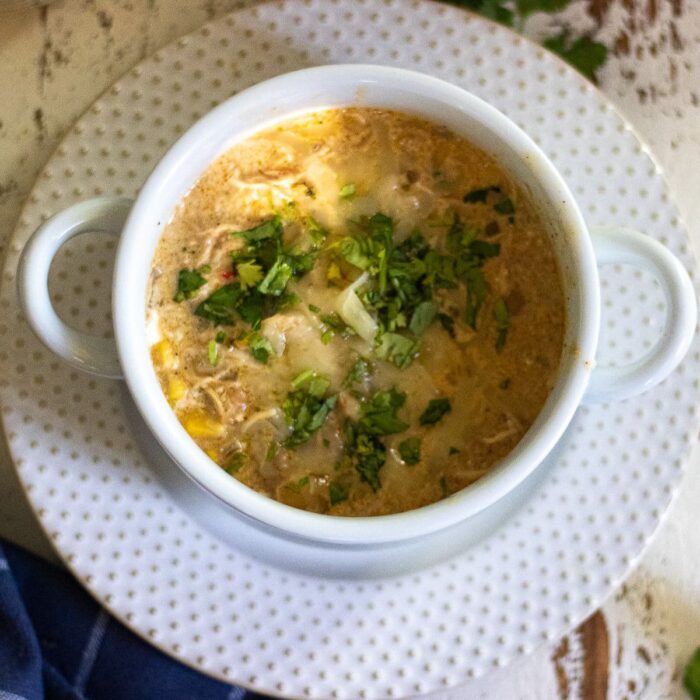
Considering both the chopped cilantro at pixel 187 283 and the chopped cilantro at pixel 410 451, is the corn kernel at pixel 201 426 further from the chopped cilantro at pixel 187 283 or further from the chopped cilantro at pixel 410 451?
the chopped cilantro at pixel 410 451

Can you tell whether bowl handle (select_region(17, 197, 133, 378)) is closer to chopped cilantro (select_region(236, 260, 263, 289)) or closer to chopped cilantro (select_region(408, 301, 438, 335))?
chopped cilantro (select_region(236, 260, 263, 289))

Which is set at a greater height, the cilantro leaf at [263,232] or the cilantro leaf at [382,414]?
the cilantro leaf at [263,232]

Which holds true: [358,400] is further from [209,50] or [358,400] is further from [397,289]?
[209,50]

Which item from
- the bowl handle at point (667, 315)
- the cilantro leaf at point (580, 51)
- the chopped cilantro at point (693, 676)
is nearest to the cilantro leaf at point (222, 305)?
the bowl handle at point (667, 315)

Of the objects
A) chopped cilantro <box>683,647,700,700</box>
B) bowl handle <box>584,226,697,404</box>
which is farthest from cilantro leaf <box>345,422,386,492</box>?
chopped cilantro <box>683,647,700,700</box>

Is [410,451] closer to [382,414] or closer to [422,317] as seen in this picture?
[382,414]

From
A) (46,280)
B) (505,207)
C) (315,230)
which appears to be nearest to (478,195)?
(505,207)
